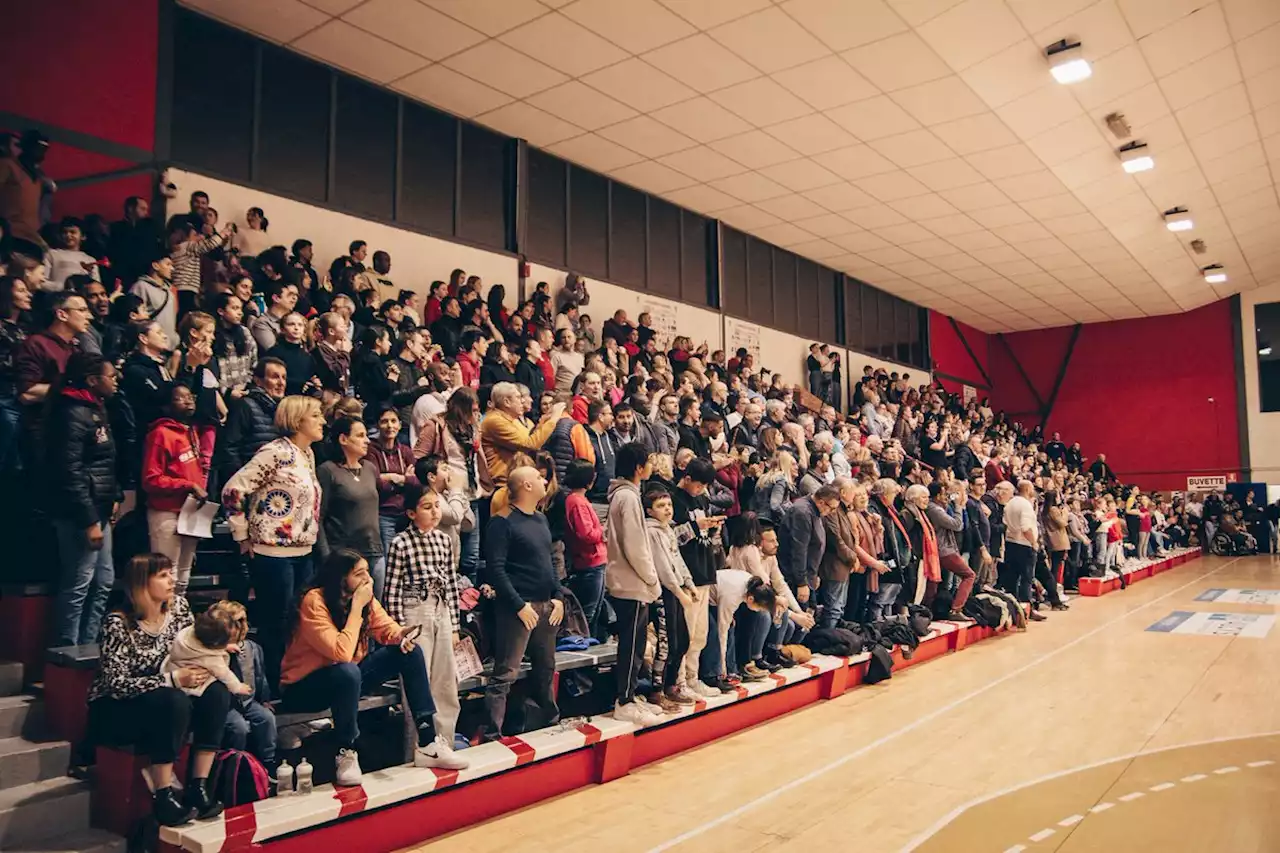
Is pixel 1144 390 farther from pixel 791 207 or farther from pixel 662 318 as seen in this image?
pixel 662 318

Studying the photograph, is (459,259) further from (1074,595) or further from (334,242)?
(1074,595)

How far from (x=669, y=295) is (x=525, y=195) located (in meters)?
2.76

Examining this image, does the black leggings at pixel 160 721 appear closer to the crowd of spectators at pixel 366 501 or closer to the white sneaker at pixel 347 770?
the crowd of spectators at pixel 366 501

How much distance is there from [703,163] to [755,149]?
2.34 ft

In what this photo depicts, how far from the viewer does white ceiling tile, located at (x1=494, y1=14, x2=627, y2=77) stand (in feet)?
23.4

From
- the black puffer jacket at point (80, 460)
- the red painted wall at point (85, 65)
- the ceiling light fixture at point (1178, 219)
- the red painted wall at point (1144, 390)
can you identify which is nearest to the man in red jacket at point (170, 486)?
the black puffer jacket at point (80, 460)

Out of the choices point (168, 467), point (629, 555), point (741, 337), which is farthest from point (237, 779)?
point (741, 337)

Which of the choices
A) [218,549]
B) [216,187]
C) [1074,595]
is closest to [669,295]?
[216,187]

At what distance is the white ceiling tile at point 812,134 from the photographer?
909 cm

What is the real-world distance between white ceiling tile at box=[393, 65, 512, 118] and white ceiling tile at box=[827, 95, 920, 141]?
339cm

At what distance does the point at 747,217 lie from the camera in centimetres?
1234

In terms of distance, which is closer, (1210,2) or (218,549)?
(218,549)

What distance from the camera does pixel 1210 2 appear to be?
7.12 m

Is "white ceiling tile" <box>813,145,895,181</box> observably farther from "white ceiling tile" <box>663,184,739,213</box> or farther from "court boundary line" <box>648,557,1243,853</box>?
"court boundary line" <box>648,557,1243,853</box>
